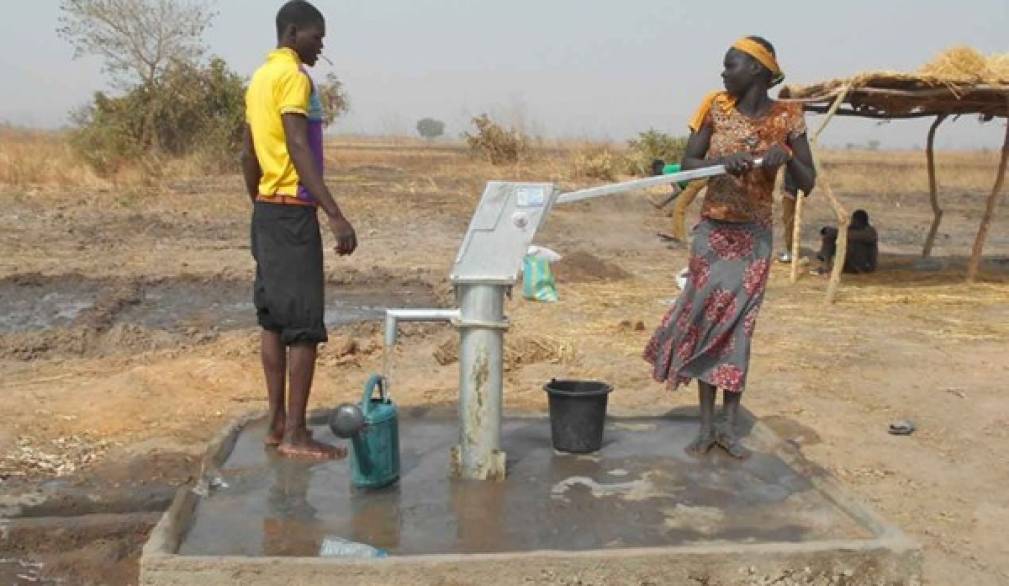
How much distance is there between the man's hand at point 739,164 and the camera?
12.1ft

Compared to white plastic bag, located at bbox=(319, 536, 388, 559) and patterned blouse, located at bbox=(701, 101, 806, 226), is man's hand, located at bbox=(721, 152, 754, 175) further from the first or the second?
white plastic bag, located at bbox=(319, 536, 388, 559)

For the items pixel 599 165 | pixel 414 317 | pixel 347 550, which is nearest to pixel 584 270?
pixel 414 317

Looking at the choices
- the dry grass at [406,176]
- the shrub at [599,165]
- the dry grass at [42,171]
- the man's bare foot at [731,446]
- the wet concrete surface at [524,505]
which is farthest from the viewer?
the shrub at [599,165]

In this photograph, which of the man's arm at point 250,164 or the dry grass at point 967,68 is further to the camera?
the dry grass at point 967,68

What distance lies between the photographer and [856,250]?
37.5 ft

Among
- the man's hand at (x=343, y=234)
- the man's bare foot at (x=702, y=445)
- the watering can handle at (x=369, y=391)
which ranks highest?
the man's hand at (x=343, y=234)

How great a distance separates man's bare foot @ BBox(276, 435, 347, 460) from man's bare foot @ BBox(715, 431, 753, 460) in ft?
4.92

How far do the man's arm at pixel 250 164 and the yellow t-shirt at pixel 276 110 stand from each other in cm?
8

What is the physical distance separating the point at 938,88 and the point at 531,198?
719 centimetres

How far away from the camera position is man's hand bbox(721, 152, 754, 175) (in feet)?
12.1

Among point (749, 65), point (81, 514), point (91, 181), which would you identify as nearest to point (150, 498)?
point (81, 514)

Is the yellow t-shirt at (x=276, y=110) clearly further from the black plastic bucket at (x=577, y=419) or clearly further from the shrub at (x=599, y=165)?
the shrub at (x=599, y=165)

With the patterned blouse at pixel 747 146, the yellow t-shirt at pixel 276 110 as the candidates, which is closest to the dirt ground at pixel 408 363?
the patterned blouse at pixel 747 146

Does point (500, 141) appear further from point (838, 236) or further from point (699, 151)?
point (699, 151)
